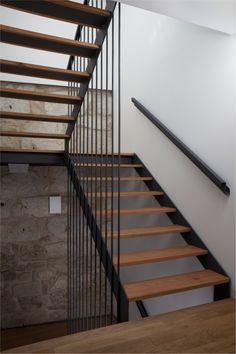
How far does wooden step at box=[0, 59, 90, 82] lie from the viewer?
1.94 meters

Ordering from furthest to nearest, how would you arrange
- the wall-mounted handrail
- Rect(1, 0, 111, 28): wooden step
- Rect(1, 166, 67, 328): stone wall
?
Rect(1, 166, 67, 328): stone wall
the wall-mounted handrail
Rect(1, 0, 111, 28): wooden step

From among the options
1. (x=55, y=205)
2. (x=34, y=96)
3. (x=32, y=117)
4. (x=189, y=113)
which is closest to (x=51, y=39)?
(x=34, y=96)

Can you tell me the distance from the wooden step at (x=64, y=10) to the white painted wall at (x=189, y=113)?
946 mm

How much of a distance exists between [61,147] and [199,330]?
2.88 meters

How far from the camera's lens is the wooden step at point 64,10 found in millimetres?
1639

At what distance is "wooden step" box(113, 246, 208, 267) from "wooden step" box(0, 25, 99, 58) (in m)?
1.58

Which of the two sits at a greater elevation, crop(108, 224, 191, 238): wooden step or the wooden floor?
crop(108, 224, 191, 238): wooden step

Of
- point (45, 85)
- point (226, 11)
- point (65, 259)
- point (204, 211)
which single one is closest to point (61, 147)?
point (45, 85)

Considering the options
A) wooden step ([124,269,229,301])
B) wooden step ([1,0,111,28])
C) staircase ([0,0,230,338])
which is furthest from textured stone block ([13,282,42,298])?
wooden step ([1,0,111,28])

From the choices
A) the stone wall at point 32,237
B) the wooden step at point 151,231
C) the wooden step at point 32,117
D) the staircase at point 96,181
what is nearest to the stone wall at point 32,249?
the stone wall at point 32,237

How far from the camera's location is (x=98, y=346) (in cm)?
140

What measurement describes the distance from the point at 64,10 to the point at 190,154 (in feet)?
4.74

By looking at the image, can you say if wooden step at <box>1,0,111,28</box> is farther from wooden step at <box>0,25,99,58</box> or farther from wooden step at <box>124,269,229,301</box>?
wooden step at <box>124,269,229,301</box>

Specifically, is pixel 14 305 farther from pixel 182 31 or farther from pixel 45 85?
pixel 182 31
